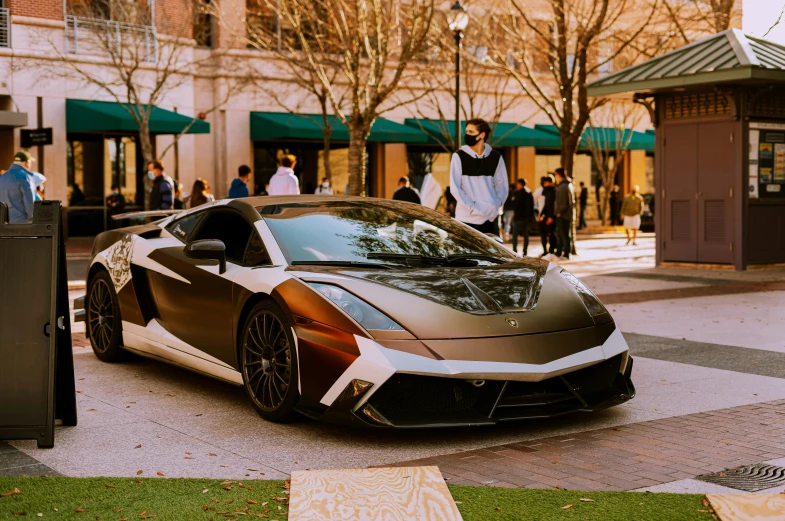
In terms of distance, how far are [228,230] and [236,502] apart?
310 centimetres

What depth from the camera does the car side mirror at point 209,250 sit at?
21.7 ft

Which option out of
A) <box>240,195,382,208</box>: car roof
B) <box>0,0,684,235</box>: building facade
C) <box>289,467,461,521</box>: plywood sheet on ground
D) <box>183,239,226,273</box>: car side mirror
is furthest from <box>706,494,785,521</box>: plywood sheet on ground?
<box>0,0,684,235</box>: building facade

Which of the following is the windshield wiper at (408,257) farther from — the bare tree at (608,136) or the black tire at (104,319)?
the bare tree at (608,136)

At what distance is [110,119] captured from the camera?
27969 millimetres

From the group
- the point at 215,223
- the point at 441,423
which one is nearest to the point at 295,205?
the point at 215,223

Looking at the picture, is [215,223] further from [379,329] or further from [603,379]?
[603,379]

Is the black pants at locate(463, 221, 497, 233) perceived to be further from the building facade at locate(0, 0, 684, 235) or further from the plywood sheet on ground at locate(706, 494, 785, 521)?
the building facade at locate(0, 0, 684, 235)

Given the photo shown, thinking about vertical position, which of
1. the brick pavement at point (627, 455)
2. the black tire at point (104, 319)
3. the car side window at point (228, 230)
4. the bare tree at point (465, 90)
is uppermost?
the bare tree at point (465, 90)

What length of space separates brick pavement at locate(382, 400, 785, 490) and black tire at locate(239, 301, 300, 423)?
100cm

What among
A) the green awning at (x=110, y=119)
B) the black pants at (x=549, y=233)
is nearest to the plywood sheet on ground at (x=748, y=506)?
the black pants at (x=549, y=233)

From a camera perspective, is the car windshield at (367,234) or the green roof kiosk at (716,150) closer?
the car windshield at (367,234)

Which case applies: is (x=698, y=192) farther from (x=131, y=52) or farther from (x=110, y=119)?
(x=110, y=119)

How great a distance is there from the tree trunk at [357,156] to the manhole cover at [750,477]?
56.6 ft

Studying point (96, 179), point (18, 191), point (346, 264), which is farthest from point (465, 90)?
point (346, 264)
